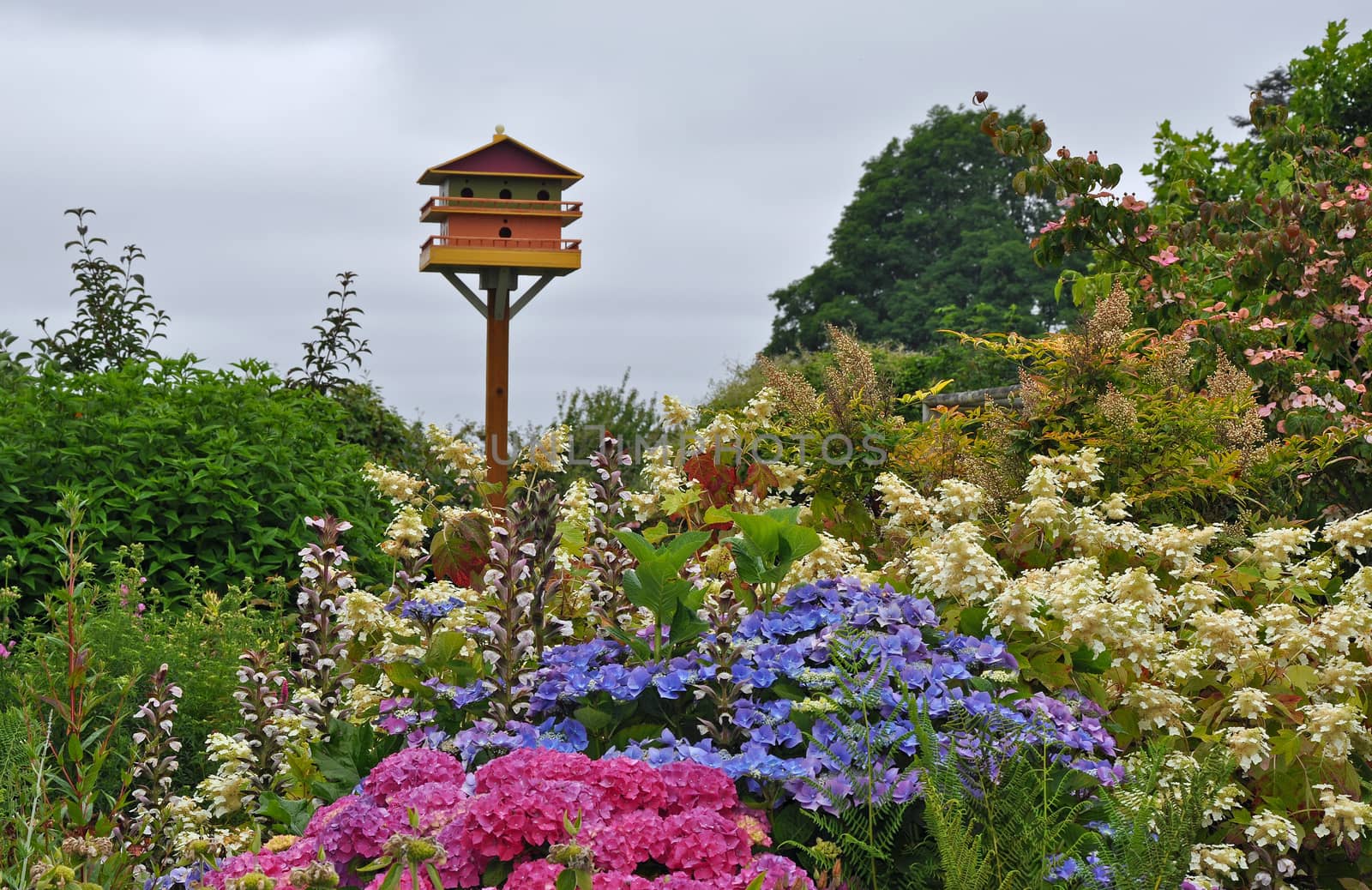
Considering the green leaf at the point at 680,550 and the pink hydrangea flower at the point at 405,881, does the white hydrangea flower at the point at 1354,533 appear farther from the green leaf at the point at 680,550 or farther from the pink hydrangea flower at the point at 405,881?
the pink hydrangea flower at the point at 405,881

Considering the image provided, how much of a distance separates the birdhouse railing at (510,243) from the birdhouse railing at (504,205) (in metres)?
0.22

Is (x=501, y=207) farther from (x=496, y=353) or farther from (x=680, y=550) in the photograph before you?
(x=680, y=550)

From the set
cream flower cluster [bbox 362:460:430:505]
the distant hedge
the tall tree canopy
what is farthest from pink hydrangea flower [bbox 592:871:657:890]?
the tall tree canopy

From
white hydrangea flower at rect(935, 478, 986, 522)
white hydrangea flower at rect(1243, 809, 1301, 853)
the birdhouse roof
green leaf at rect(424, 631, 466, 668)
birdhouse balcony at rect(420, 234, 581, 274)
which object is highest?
the birdhouse roof

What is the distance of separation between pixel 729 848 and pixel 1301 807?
169 centimetres

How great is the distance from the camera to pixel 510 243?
30.4ft

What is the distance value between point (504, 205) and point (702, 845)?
785cm

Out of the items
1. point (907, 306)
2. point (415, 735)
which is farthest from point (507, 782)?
point (907, 306)

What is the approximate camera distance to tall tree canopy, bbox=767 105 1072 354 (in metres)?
26.9

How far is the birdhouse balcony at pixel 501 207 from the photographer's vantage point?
9.27m

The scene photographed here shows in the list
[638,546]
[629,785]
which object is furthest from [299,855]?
[638,546]

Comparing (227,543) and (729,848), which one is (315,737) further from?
(227,543)

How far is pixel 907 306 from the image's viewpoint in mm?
27281

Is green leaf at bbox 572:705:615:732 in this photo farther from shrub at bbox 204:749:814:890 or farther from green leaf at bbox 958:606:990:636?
green leaf at bbox 958:606:990:636
